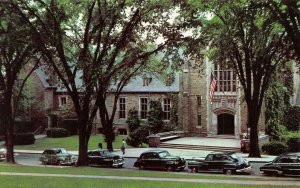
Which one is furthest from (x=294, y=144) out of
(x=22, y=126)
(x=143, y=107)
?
(x=22, y=126)

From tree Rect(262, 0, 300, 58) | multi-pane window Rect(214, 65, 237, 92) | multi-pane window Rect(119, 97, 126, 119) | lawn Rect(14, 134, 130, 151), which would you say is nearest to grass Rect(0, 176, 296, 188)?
tree Rect(262, 0, 300, 58)

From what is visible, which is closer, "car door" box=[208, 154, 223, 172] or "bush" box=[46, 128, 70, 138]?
"car door" box=[208, 154, 223, 172]

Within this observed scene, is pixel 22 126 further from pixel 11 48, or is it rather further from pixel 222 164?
pixel 222 164

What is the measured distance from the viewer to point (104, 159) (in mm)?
30641

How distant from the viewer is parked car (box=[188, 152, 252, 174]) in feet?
85.3

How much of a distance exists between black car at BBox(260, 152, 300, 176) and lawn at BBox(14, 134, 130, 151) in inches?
876

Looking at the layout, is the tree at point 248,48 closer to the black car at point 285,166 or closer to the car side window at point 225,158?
the car side window at point 225,158

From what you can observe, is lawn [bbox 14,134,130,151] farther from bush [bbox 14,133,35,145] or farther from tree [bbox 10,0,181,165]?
tree [bbox 10,0,181,165]

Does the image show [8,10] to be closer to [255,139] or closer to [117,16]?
[117,16]

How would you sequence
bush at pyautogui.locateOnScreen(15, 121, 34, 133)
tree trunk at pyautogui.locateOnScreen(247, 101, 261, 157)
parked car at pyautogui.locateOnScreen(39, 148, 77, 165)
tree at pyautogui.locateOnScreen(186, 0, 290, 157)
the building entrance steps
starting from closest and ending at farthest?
tree at pyautogui.locateOnScreen(186, 0, 290, 157)
tree trunk at pyautogui.locateOnScreen(247, 101, 261, 157)
parked car at pyautogui.locateOnScreen(39, 148, 77, 165)
the building entrance steps
bush at pyautogui.locateOnScreen(15, 121, 34, 133)

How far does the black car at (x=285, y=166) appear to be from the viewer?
80.1 ft

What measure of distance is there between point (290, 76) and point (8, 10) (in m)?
31.9

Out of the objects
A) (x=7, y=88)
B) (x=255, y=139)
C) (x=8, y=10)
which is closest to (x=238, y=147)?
(x=255, y=139)

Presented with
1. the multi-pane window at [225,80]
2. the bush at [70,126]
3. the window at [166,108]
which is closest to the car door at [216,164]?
the multi-pane window at [225,80]
